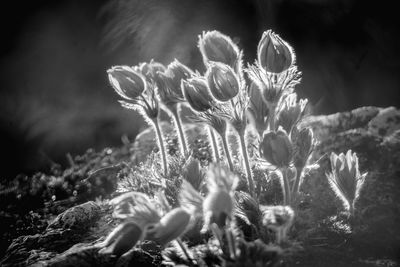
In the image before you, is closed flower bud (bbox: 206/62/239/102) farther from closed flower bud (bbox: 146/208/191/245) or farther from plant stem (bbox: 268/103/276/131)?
closed flower bud (bbox: 146/208/191/245)

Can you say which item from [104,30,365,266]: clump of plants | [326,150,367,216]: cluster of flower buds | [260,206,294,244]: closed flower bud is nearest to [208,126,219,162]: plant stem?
[104,30,365,266]: clump of plants

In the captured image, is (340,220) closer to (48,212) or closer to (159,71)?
(159,71)

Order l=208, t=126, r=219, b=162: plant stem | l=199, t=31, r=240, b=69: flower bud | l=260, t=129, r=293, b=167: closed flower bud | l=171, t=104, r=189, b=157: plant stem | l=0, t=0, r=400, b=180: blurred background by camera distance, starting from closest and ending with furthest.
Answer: l=260, t=129, r=293, b=167: closed flower bud < l=199, t=31, r=240, b=69: flower bud < l=208, t=126, r=219, b=162: plant stem < l=171, t=104, r=189, b=157: plant stem < l=0, t=0, r=400, b=180: blurred background

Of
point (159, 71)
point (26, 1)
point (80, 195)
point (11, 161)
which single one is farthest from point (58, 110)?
point (159, 71)

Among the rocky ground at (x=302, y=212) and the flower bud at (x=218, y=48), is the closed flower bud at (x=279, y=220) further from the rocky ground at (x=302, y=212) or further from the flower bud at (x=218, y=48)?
the flower bud at (x=218, y=48)

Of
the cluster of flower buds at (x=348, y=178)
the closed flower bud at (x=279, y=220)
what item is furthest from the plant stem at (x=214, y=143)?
the closed flower bud at (x=279, y=220)

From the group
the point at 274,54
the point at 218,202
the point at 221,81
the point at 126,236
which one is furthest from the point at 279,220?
the point at 274,54
